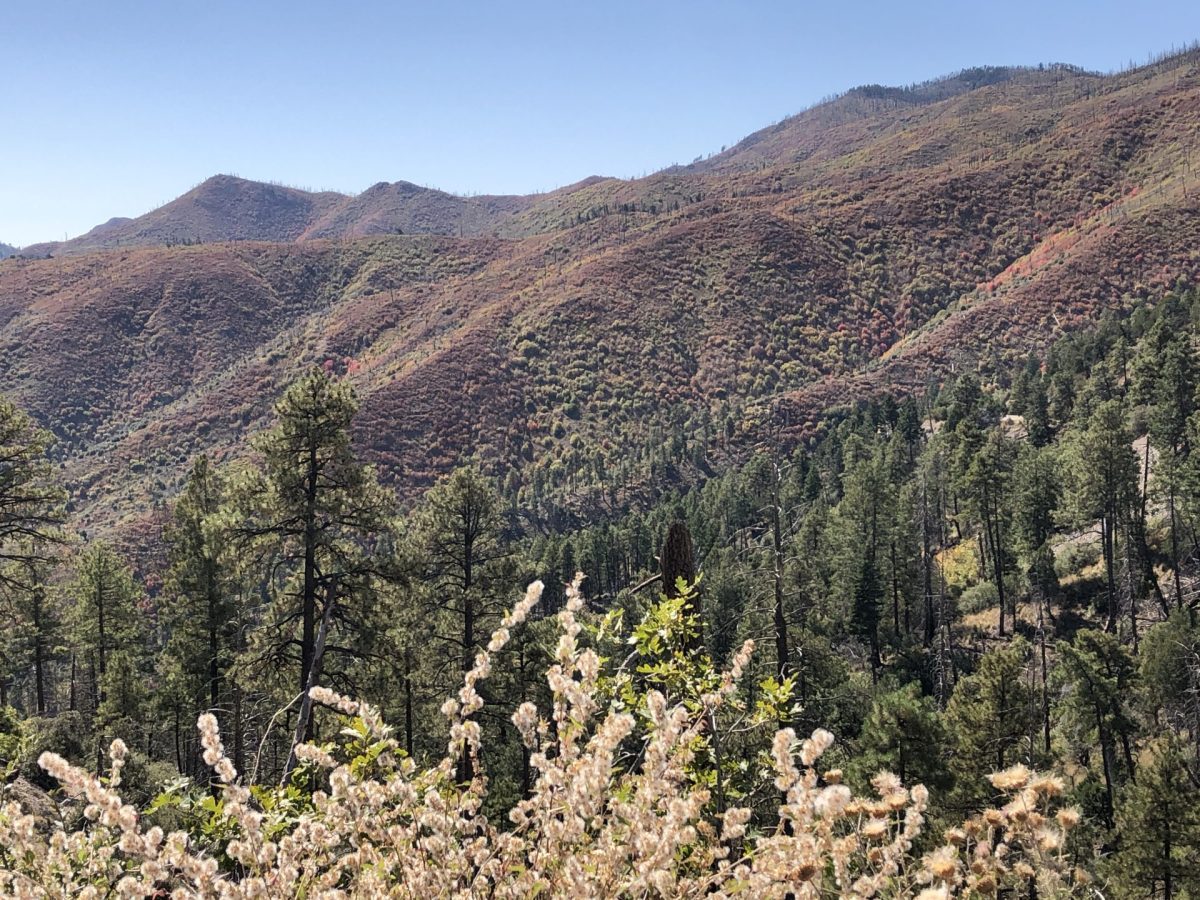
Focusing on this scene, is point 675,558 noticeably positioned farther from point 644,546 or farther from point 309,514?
point 644,546

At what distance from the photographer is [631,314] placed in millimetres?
115062

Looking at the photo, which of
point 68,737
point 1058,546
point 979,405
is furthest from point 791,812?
point 979,405

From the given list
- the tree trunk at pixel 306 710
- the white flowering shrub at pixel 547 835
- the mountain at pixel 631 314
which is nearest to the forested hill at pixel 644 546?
the white flowering shrub at pixel 547 835

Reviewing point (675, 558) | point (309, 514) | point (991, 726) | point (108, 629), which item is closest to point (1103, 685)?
point (991, 726)

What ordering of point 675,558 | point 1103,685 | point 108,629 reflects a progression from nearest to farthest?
1. point 675,558
2. point 1103,685
3. point 108,629

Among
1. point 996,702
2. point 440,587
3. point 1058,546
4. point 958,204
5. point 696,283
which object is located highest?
point 958,204

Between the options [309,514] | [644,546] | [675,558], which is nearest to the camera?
[675,558]

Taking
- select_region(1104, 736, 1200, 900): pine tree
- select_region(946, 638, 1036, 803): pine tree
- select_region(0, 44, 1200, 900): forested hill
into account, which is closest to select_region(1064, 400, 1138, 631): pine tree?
select_region(0, 44, 1200, 900): forested hill

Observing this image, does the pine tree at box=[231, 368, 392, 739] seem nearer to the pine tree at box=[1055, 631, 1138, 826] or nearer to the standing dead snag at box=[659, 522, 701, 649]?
the standing dead snag at box=[659, 522, 701, 649]

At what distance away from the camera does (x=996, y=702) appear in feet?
55.2

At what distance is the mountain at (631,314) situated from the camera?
91.9 metres

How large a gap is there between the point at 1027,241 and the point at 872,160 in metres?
72.7

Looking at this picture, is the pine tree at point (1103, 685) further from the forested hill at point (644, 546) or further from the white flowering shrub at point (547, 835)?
the white flowering shrub at point (547, 835)

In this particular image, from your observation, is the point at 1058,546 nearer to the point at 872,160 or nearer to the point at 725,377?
the point at 725,377
